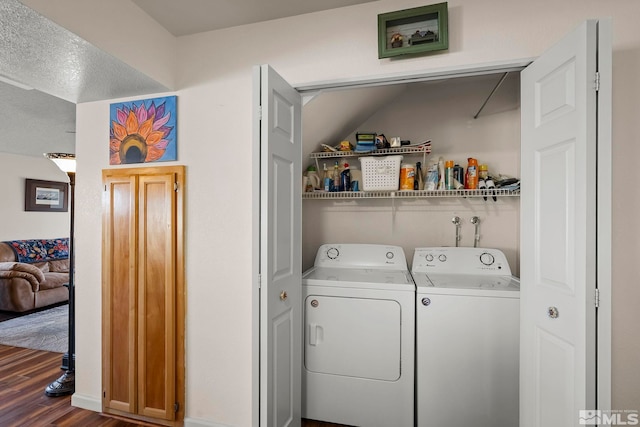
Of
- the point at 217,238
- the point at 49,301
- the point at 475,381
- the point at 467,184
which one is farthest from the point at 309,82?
the point at 49,301

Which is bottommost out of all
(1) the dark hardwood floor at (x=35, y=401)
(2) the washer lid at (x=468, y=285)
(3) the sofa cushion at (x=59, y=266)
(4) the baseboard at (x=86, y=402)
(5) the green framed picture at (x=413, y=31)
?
(1) the dark hardwood floor at (x=35, y=401)

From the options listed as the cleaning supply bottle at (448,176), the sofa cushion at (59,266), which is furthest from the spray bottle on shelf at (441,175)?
the sofa cushion at (59,266)

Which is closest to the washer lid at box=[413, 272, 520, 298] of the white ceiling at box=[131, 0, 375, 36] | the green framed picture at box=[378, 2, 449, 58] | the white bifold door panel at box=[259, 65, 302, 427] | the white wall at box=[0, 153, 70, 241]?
the white bifold door panel at box=[259, 65, 302, 427]

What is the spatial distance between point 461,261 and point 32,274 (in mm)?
5197

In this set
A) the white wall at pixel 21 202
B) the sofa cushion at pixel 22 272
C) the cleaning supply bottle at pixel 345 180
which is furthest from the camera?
the white wall at pixel 21 202

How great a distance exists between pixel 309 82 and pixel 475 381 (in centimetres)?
195

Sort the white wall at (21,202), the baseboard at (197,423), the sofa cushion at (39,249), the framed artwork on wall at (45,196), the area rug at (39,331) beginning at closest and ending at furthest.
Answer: the baseboard at (197,423) < the area rug at (39,331) < the sofa cushion at (39,249) < the white wall at (21,202) < the framed artwork on wall at (45,196)

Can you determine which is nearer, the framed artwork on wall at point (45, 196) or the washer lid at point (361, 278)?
the washer lid at point (361, 278)

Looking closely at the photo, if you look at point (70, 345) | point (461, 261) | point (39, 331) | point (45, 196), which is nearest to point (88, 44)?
point (70, 345)

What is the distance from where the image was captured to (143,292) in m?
2.02

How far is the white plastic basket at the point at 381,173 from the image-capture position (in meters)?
2.51

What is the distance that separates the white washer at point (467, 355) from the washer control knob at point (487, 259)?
1.35 ft

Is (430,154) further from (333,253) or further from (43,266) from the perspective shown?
(43,266)

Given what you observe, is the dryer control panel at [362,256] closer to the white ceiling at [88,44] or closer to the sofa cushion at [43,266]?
the white ceiling at [88,44]
